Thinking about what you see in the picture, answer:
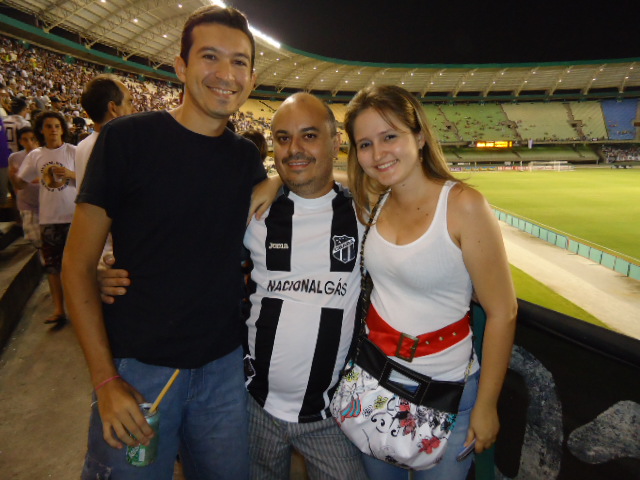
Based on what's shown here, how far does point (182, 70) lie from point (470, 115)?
66585 mm

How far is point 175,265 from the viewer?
175 centimetres

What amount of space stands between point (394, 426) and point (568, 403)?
2.34ft

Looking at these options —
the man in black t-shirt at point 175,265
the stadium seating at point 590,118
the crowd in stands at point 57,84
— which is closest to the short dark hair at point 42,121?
the crowd in stands at point 57,84

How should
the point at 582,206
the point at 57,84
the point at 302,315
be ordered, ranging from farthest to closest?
the point at 57,84, the point at 582,206, the point at 302,315

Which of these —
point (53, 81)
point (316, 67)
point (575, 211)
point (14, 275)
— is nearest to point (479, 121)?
point (316, 67)

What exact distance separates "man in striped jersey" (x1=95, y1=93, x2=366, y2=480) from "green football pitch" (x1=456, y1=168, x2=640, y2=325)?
18.8 feet

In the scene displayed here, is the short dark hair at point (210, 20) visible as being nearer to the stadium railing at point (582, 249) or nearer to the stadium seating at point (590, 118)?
the stadium railing at point (582, 249)

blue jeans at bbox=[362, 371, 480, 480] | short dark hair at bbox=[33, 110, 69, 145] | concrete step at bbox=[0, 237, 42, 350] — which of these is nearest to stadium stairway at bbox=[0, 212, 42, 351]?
concrete step at bbox=[0, 237, 42, 350]

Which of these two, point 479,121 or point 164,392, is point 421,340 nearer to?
point 164,392

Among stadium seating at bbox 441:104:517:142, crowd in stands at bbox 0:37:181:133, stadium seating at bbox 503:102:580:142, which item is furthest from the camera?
stadium seating at bbox 441:104:517:142

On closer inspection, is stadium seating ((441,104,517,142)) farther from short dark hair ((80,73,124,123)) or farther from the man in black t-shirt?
the man in black t-shirt

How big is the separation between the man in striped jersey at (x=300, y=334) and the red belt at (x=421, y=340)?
35 centimetres

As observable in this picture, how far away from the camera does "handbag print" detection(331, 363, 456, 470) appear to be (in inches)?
63.1

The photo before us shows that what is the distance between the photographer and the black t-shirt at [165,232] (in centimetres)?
167
